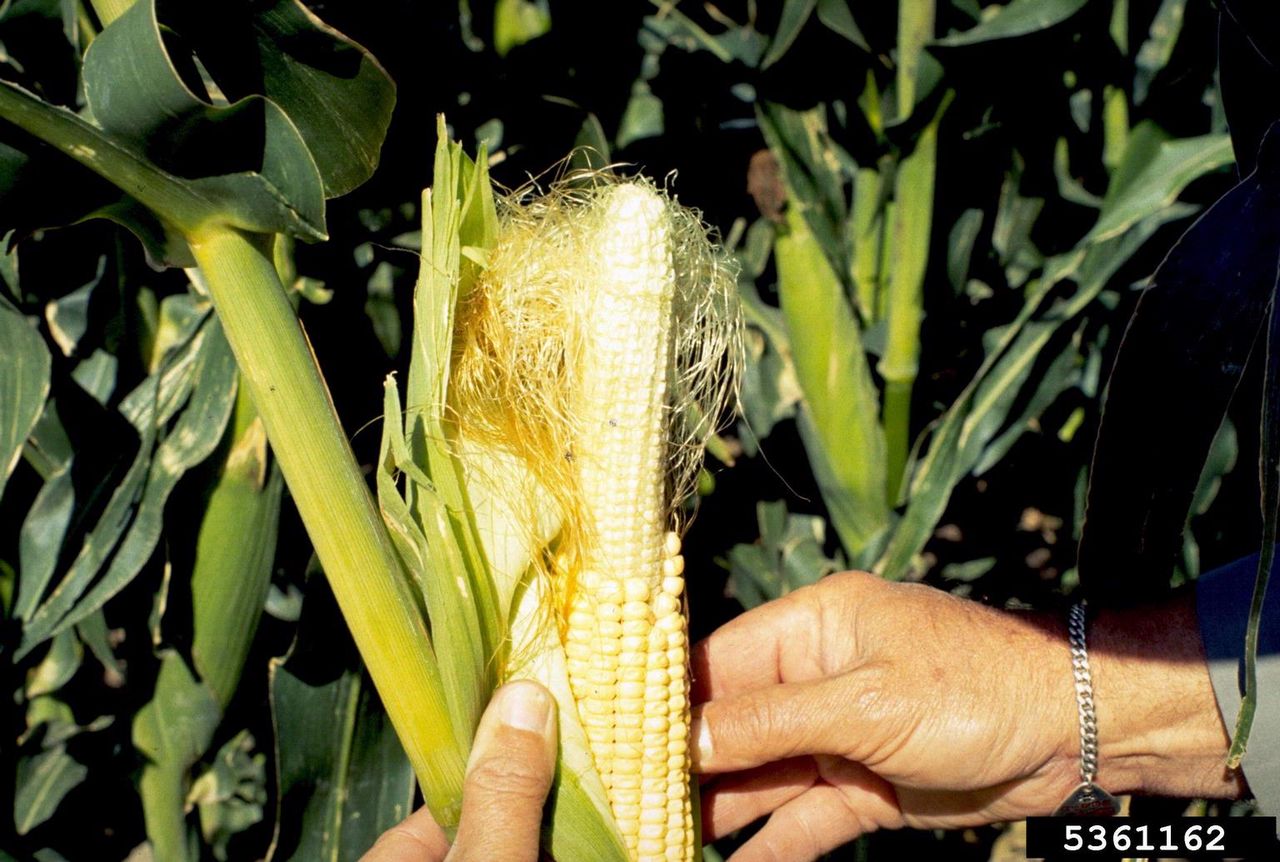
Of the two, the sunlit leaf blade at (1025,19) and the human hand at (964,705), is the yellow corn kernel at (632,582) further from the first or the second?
the sunlit leaf blade at (1025,19)

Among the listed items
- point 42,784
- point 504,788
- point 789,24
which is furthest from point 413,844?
point 789,24

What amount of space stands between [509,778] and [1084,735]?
0.82 meters

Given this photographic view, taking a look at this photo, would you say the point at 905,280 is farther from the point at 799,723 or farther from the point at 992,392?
the point at 799,723

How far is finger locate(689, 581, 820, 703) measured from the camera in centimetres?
151

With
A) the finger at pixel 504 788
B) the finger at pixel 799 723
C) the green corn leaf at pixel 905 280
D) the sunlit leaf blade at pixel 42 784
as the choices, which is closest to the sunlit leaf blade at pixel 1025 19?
the green corn leaf at pixel 905 280

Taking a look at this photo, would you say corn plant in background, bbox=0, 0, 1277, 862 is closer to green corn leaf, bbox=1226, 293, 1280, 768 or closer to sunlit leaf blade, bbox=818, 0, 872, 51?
sunlit leaf blade, bbox=818, 0, 872, 51

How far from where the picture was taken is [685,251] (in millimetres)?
1075

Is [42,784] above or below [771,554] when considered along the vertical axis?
below

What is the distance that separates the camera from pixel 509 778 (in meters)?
0.98

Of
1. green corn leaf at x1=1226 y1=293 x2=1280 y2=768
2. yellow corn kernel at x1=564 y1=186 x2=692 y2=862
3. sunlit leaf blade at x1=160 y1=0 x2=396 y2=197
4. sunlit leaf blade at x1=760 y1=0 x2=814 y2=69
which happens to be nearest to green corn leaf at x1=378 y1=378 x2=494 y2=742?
yellow corn kernel at x1=564 y1=186 x2=692 y2=862

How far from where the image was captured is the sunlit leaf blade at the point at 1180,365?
2.90ft

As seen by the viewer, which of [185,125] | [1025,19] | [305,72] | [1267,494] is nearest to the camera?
[1267,494]

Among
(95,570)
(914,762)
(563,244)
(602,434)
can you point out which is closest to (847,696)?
(914,762)

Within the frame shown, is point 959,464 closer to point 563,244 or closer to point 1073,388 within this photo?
point 1073,388
